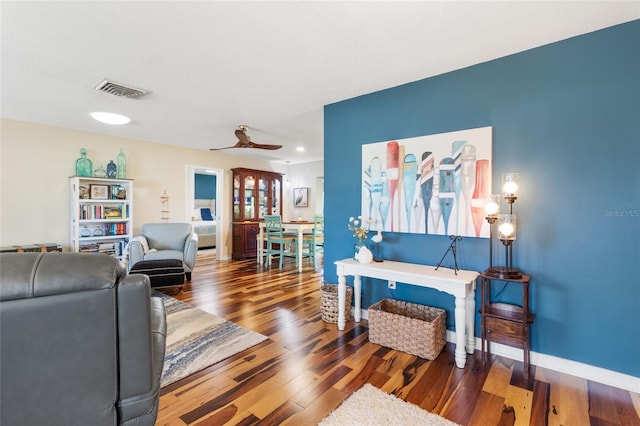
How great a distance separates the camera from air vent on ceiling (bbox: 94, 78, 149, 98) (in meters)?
2.72

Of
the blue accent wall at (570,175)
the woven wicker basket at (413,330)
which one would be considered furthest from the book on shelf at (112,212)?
the blue accent wall at (570,175)

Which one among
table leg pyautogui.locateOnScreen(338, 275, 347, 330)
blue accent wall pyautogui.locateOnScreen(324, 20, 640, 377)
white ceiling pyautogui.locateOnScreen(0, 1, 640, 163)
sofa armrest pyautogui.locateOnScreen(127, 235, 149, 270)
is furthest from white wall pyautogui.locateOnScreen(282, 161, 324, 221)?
blue accent wall pyautogui.locateOnScreen(324, 20, 640, 377)

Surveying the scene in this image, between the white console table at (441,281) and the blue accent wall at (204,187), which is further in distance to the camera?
the blue accent wall at (204,187)

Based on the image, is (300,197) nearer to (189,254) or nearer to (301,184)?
(301,184)

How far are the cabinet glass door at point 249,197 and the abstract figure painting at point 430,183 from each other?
13.6ft

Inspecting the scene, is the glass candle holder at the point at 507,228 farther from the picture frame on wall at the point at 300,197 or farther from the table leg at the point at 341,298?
the picture frame on wall at the point at 300,197

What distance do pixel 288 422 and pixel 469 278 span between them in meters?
1.52

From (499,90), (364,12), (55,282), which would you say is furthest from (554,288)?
(55,282)

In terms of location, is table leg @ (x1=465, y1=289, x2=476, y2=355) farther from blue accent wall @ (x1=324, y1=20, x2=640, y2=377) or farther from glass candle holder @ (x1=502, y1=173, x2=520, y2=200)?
glass candle holder @ (x1=502, y1=173, x2=520, y2=200)

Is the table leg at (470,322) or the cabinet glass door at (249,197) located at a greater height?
the cabinet glass door at (249,197)

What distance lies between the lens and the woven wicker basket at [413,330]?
222 centimetres

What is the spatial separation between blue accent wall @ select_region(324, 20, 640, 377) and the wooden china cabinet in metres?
4.61

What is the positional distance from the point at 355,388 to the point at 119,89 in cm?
328

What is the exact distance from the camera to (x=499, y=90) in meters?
2.30
